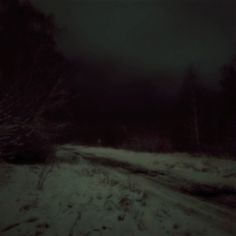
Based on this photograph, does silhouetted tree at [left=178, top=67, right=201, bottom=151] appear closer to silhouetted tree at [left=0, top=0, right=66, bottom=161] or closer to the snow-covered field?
the snow-covered field

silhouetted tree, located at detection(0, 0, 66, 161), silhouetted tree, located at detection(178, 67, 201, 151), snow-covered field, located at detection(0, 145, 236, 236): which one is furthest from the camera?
silhouetted tree, located at detection(178, 67, 201, 151)

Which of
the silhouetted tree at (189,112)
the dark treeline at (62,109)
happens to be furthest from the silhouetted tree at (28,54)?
the silhouetted tree at (189,112)

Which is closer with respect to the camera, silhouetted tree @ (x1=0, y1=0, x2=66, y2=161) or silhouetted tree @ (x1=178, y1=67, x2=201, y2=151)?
silhouetted tree @ (x1=0, y1=0, x2=66, y2=161)

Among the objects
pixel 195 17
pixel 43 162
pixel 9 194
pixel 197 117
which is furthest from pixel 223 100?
pixel 9 194

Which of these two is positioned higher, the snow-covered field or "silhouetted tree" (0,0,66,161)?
"silhouetted tree" (0,0,66,161)

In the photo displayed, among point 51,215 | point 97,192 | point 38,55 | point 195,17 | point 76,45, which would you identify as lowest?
point 51,215

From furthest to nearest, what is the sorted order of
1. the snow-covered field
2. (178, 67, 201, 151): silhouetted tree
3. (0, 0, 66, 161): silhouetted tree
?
(178, 67, 201, 151): silhouetted tree < (0, 0, 66, 161): silhouetted tree < the snow-covered field

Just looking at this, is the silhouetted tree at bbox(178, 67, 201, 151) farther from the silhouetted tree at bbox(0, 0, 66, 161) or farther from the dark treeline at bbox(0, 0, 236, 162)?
the silhouetted tree at bbox(0, 0, 66, 161)

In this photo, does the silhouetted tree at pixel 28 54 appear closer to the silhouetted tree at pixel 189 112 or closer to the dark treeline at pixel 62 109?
the dark treeline at pixel 62 109

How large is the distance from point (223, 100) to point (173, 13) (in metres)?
8.57

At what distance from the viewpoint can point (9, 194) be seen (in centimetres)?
537

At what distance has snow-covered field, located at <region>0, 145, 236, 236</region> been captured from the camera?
4504 mm

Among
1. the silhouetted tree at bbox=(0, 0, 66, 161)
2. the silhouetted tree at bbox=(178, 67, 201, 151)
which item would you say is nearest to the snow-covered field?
the silhouetted tree at bbox=(0, 0, 66, 161)

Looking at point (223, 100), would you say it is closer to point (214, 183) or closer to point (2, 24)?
point (214, 183)
